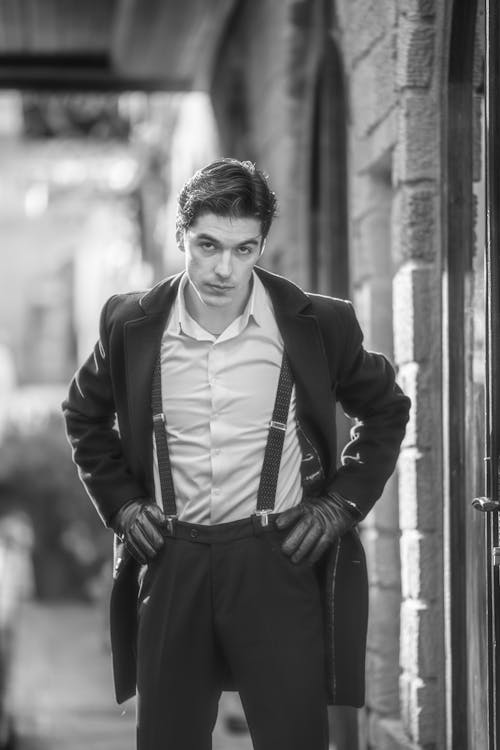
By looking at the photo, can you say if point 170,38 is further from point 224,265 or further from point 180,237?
point 224,265

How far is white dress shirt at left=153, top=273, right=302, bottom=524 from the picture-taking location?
2934 mm

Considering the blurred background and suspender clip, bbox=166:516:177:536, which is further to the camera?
the blurred background

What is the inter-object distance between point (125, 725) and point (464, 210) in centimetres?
533

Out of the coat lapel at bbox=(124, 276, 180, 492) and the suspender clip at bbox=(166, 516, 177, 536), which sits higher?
the coat lapel at bbox=(124, 276, 180, 492)

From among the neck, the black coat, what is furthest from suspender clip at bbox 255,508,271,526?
the neck

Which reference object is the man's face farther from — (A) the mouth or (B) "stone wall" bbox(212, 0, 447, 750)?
(B) "stone wall" bbox(212, 0, 447, 750)

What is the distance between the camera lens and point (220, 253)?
113 inches

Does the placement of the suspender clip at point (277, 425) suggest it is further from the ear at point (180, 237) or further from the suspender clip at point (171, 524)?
the ear at point (180, 237)

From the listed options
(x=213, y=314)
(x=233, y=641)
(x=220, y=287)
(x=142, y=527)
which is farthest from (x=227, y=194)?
(x=233, y=641)

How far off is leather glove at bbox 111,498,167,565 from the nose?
1.87ft

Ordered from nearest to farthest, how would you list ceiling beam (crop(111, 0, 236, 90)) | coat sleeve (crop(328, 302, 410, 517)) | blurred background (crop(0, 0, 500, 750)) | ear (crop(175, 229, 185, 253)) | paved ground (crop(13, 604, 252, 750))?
ear (crop(175, 229, 185, 253)) < coat sleeve (crop(328, 302, 410, 517)) < blurred background (crop(0, 0, 500, 750)) < paved ground (crop(13, 604, 252, 750)) < ceiling beam (crop(111, 0, 236, 90))

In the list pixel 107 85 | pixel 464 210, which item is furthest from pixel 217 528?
pixel 107 85

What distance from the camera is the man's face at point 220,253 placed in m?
2.86

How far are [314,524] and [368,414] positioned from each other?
1.14ft
